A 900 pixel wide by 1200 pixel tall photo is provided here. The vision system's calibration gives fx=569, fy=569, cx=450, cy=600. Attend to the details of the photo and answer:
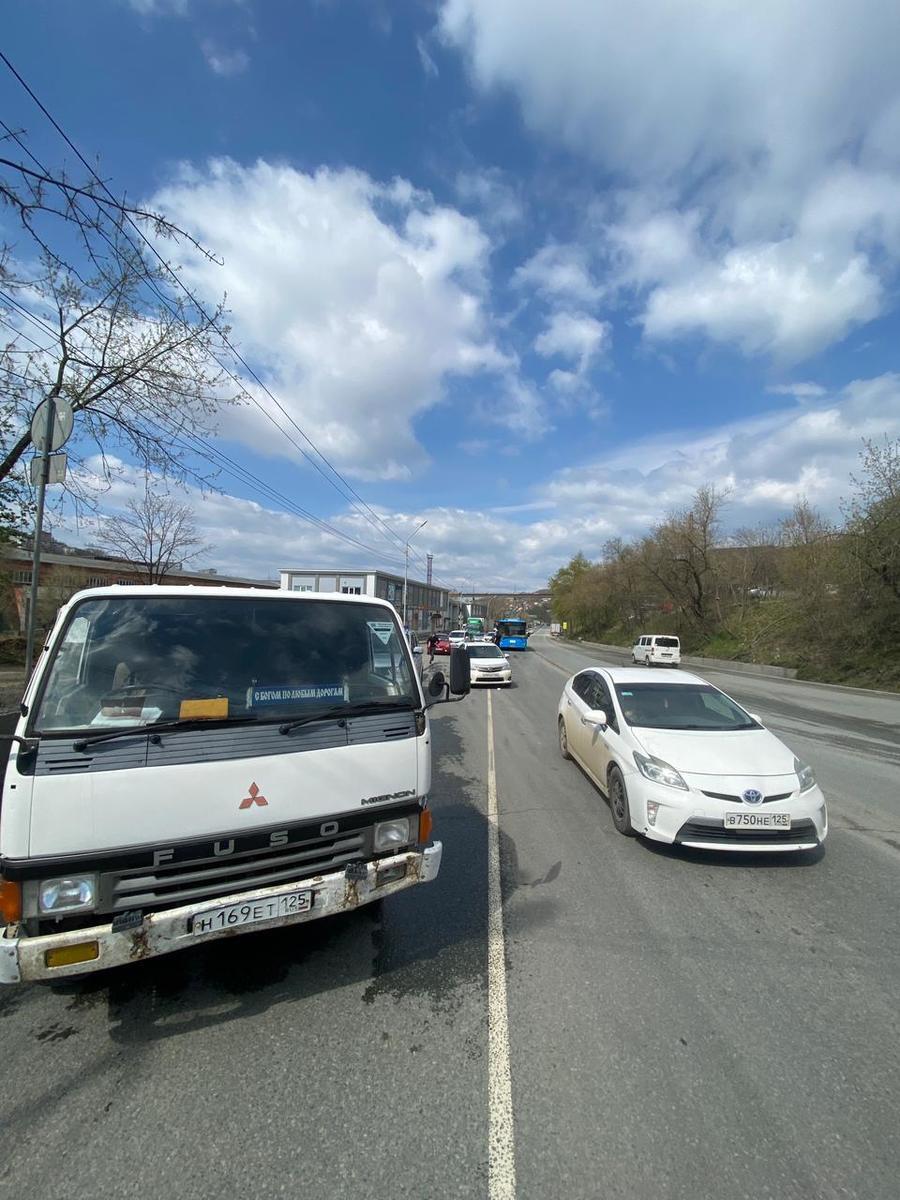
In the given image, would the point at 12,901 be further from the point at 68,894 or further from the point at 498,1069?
the point at 498,1069

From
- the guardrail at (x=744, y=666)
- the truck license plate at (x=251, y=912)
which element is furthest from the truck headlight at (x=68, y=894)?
the guardrail at (x=744, y=666)

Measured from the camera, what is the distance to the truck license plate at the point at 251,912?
2.49 metres

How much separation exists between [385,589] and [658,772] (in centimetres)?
3542

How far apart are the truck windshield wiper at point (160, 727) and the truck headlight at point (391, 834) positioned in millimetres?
903

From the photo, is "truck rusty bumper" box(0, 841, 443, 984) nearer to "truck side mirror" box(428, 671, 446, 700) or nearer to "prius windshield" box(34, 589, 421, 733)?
"prius windshield" box(34, 589, 421, 733)

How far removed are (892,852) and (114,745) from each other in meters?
6.04

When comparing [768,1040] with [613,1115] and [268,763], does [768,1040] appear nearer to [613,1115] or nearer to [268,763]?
[613,1115]

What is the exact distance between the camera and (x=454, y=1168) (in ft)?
6.52

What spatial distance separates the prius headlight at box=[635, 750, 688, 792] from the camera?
4607 millimetres

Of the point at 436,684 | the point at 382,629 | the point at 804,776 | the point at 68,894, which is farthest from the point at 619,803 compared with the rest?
the point at 68,894

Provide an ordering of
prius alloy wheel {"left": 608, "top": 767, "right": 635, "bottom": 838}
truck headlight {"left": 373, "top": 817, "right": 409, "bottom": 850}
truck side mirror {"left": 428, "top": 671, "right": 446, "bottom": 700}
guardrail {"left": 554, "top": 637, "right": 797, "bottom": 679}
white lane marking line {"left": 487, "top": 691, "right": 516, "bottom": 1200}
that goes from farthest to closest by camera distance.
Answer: guardrail {"left": 554, "top": 637, "right": 797, "bottom": 679}
prius alloy wheel {"left": 608, "top": 767, "right": 635, "bottom": 838}
truck side mirror {"left": 428, "top": 671, "right": 446, "bottom": 700}
truck headlight {"left": 373, "top": 817, "right": 409, "bottom": 850}
white lane marking line {"left": 487, "top": 691, "right": 516, "bottom": 1200}

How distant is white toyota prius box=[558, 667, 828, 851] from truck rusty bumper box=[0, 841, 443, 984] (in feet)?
8.07

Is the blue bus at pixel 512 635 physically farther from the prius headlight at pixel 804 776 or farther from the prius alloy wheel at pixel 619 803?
the prius headlight at pixel 804 776

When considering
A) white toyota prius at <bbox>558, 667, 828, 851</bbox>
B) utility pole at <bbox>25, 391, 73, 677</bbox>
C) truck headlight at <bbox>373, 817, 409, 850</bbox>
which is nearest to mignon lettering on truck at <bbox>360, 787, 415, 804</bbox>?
truck headlight at <bbox>373, 817, 409, 850</bbox>
